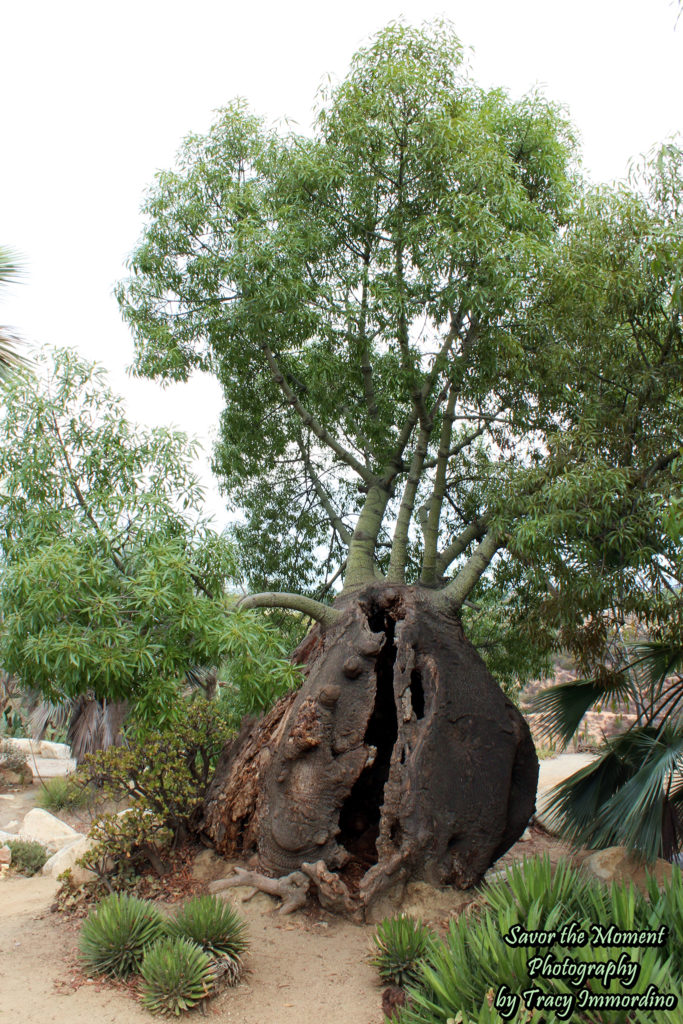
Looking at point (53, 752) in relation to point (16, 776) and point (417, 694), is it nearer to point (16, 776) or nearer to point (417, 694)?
point (16, 776)

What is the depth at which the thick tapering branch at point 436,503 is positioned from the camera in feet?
32.8

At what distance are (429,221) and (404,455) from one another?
417 centimetres

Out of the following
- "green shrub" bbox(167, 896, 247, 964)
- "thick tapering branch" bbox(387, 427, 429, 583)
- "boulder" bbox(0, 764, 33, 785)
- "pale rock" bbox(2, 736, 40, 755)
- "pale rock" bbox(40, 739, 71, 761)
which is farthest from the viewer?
"pale rock" bbox(40, 739, 71, 761)

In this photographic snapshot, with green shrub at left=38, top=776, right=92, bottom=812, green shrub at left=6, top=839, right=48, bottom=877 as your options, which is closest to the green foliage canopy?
green shrub at left=6, top=839, right=48, bottom=877

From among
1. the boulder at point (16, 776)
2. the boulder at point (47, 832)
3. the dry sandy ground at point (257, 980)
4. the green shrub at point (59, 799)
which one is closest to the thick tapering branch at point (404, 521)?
the dry sandy ground at point (257, 980)

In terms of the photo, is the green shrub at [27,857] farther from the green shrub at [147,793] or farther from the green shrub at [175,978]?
the green shrub at [175,978]

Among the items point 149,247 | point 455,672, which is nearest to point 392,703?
point 455,672

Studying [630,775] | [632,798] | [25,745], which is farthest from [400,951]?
[25,745]

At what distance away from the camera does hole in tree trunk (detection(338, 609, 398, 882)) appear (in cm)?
847

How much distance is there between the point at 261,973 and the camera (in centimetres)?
625

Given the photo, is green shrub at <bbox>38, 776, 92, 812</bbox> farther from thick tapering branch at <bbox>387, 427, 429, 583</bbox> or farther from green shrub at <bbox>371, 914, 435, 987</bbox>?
green shrub at <bbox>371, 914, 435, 987</bbox>

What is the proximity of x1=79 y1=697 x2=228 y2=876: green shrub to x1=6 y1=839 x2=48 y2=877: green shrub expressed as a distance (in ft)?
10.6

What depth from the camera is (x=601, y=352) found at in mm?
8117

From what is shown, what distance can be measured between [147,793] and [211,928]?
2.36 meters
